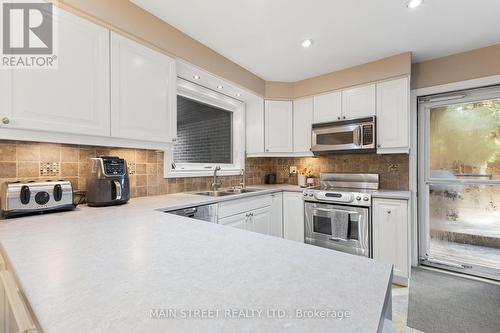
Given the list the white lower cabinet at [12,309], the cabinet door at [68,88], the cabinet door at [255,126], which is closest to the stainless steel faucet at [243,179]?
the cabinet door at [255,126]

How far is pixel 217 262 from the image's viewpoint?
0.64 metres

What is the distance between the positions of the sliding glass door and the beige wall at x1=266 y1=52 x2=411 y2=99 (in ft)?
2.02

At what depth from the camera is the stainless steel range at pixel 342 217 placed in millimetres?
2387

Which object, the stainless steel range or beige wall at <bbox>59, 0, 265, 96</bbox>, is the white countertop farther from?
the stainless steel range

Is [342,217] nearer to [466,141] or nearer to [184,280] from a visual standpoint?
[466,141]

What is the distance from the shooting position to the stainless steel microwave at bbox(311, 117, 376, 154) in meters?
2.60

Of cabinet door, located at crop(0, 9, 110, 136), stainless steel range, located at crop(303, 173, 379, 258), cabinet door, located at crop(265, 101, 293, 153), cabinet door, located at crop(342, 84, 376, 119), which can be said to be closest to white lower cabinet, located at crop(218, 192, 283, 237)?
A: stainless steel range, located at crop(303, 173, 379, 258)

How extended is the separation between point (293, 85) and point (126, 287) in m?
3.27

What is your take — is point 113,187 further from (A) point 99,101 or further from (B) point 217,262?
(B) point 217,262

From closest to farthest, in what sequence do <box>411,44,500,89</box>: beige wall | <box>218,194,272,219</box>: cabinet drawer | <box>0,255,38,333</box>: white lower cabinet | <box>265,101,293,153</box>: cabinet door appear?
1. <box>0,255,38,333</box>: white lower cabinet
2. <box>218,194,272,219</box>: cabinet drawer
3. <box>411,44,500,89</box>: beige wall
4. <box>265,101,293,153</box>: cabinet door

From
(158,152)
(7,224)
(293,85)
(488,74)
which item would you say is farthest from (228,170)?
(488,74)

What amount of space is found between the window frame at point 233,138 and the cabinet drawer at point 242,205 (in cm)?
65

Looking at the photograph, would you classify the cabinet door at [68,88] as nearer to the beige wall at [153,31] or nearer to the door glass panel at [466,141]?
the beige wall at [153,31]

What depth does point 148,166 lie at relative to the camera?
2139mm
